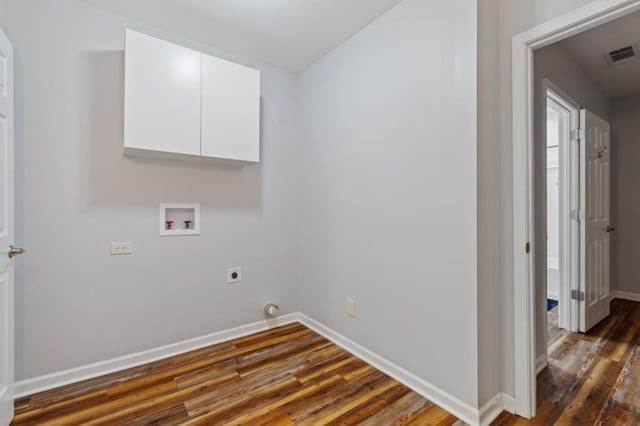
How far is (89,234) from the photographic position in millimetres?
2059

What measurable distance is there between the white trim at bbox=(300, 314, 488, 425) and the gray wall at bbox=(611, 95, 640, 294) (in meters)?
3.82

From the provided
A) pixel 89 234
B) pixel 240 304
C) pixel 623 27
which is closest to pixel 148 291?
pixel 89 234

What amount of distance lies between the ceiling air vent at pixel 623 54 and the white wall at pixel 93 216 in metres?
3.50

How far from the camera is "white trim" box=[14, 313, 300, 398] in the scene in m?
1.88

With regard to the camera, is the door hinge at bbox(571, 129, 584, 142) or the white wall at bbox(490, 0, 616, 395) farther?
the door hinge at bbox(571, 129, 584, 142)

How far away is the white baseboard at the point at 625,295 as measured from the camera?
3.73 meters

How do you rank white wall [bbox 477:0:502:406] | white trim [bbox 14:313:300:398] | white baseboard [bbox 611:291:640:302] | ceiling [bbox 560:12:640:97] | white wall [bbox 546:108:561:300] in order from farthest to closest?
white wall [bbox 546:108:561:300], white baseboard [bbox 611:291:640:302], ceiling [bbox 560:12:640:97], white trim [bbox 14:313:300:398], white wall [bbox 477:0:502:406]

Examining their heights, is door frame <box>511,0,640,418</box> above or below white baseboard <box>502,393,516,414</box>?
above

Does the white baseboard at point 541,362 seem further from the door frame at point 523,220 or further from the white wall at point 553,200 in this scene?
the white wall at point 553,200

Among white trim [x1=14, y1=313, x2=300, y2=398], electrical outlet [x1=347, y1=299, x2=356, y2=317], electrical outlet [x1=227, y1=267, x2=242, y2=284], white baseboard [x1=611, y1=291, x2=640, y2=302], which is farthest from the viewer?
white baseboard [x1=611, y1=291, x2=640, y2=302]

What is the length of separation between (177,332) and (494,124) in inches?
106

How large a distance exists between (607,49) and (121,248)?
4248mm

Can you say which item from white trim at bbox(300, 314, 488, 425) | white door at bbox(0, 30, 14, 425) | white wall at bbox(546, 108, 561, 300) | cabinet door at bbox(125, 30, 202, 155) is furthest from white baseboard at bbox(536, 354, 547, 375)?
white door at bbox(0, 30, 14, 425)

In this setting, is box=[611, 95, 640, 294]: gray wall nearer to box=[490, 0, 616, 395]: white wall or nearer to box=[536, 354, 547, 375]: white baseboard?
box=[536, 354, 547, 375]: white baseboard
